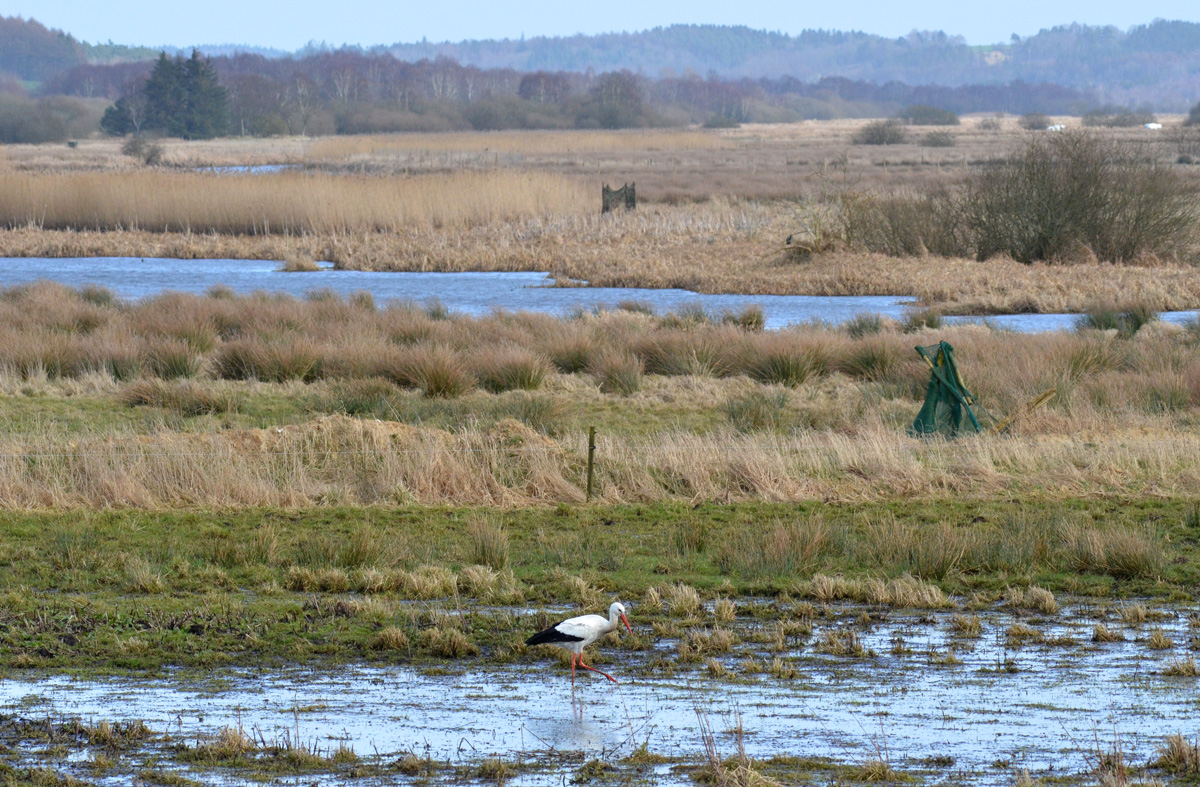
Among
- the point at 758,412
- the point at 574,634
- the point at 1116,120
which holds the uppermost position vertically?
the point at 1116,120

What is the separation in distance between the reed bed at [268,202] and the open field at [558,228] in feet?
0.23

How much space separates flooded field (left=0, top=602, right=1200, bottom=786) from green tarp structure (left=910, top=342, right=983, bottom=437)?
5.94 metres

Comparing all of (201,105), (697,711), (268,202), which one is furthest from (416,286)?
(201,105)

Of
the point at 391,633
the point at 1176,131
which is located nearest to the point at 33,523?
the point at 391,633


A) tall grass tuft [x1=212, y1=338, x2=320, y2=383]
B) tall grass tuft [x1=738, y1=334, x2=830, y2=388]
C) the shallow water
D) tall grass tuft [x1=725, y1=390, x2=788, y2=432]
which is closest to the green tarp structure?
tall grass tuft [x1=725, y1=390, x2=788, y2=432]

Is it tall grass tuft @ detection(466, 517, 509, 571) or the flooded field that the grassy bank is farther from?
the flooded field

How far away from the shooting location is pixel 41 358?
63.0 feet

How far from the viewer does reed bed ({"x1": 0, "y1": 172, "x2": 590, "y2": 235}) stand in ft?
150

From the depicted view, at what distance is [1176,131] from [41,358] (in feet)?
287

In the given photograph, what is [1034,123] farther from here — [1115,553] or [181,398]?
[1115,553]

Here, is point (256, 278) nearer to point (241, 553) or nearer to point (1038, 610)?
point (241, 553)

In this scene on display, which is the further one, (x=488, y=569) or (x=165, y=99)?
(x=165, y=99)

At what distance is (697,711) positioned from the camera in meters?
6.39

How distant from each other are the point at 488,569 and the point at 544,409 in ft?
22.1
